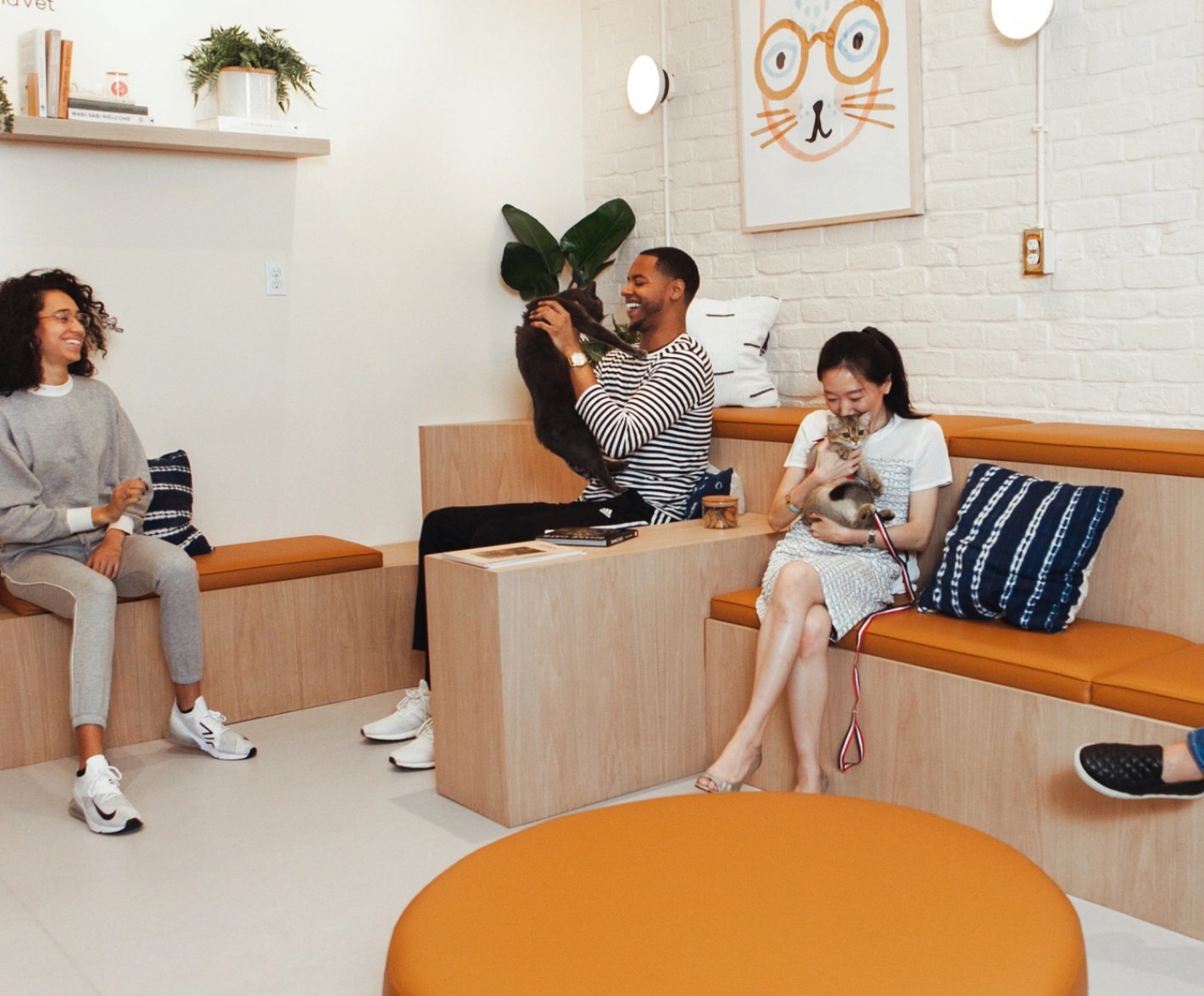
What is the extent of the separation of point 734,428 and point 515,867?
209 cm

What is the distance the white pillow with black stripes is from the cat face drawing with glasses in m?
0.48

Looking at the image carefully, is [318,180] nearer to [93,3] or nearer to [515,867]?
[93,3]

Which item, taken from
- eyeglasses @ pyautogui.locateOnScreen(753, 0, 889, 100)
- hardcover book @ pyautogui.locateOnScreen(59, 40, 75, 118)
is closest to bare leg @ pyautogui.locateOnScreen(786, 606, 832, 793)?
eyeglasses @ pyautogui.locateOnScreen(753, 0, 889, 100)

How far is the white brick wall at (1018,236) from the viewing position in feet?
9.41

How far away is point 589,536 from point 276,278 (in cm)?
167

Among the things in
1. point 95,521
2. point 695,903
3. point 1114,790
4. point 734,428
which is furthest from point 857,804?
point 95,521

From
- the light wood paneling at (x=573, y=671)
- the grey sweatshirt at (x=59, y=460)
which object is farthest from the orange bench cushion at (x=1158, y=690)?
the grey sweatshirt at (x=59, y=460)

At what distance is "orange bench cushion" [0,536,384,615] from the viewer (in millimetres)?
3396

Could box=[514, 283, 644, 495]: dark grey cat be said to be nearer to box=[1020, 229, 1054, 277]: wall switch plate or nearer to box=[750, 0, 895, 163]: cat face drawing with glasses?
box=[750, 0, 895, 163]: cat face drawing with glasses

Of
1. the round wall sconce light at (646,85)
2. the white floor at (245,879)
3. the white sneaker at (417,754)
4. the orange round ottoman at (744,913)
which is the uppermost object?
the round wall sconce light at (646,85)

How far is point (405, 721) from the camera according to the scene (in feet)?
10.7

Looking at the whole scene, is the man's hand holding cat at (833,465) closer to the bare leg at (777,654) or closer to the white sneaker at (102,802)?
the bare leg at (777,654)

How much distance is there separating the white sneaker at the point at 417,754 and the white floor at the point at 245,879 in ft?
0.09

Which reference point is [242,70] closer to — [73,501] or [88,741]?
[73,501]
